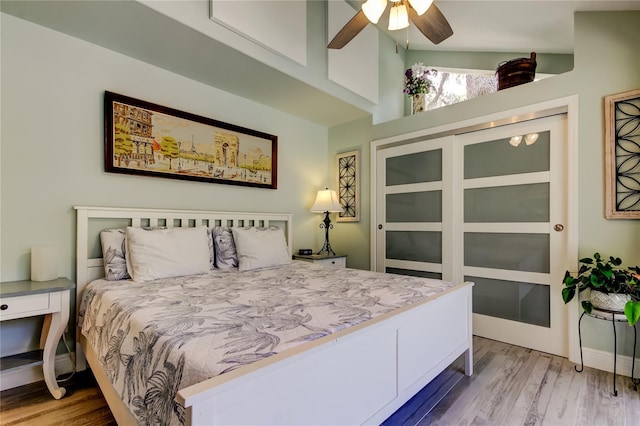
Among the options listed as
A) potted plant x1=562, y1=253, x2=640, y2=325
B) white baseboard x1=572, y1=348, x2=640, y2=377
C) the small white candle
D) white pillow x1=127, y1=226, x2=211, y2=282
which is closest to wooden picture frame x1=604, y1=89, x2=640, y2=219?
potted plant x1=562, y1=253, x2=640, y2=325

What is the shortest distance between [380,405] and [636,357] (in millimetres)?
2034

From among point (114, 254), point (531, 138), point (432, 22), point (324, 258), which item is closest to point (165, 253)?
point (114, 254)

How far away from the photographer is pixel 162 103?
2641mm

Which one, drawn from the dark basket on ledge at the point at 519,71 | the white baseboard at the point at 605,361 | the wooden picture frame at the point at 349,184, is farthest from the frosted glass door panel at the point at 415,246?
the dark basket on ledge at the point at 519,71

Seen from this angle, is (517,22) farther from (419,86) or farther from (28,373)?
(28,373)

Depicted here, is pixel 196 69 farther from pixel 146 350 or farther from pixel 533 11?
pixel 533 11

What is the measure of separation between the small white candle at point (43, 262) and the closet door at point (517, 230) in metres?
3.26

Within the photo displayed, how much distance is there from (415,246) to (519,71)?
1.88 m

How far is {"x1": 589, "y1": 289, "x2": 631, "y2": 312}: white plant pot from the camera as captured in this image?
195 cm

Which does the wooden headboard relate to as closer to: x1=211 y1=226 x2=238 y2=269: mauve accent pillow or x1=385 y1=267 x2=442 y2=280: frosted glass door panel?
x1=211 y1=226 x2=238 y2=269: mauve accent pillow

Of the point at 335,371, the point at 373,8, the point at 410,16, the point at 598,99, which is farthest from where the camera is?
the point at 598,99

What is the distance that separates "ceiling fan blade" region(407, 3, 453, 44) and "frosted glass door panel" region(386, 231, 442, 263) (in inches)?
73.6

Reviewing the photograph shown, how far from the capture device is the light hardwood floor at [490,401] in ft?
5.43

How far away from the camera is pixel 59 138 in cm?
215
